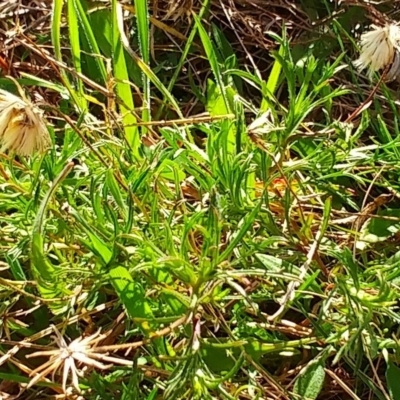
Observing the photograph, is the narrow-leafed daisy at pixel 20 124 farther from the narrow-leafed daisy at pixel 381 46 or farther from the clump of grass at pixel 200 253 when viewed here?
the narrow-leafed daisy at pixel 381 46

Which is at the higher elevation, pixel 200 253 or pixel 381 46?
pixel 381 46

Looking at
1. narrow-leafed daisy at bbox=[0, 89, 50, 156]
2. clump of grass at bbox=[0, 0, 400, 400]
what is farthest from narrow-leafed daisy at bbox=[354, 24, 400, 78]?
narrow-leafed daisy at bbox=[0, 89, 50, 156]

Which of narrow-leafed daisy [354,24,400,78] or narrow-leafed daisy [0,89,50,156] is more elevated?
narrow-leafed daisy [0,89,50,156]

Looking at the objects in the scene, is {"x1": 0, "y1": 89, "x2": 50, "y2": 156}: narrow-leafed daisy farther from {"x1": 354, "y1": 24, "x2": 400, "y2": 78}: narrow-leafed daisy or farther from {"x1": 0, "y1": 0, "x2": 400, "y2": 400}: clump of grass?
{"x1": 354, "y1": 24, "x2": 400, "y2": 78}: narrow-leafed daisy

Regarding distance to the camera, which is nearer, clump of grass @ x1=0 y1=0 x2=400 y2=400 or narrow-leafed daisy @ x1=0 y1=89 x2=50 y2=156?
narrow-leafed daisy @ x1=0 y1=89 x2=50 y2=156

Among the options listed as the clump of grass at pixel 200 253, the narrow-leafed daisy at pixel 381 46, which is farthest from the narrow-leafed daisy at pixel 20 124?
the narrow-leafed daisy at pixel 381 46

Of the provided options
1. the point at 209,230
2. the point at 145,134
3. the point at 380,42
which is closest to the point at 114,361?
the point at 209,230

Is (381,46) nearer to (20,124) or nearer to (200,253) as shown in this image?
(200,253)

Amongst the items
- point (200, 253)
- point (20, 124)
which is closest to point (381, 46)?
point (200, 253)
